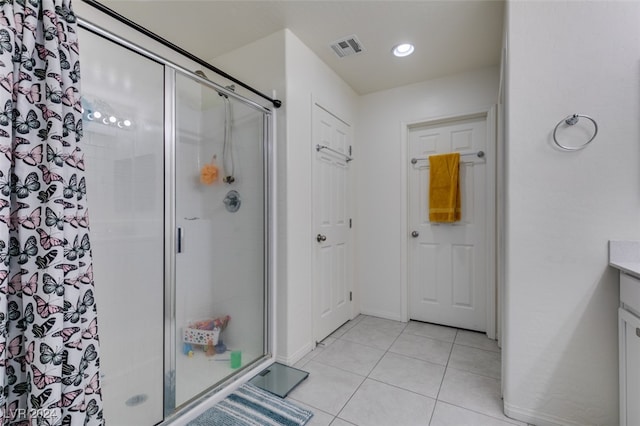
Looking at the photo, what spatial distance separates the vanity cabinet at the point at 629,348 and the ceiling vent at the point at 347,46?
7.13 feet

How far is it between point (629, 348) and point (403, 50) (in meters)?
2.32

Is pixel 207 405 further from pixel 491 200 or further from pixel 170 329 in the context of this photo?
pixel 491 200

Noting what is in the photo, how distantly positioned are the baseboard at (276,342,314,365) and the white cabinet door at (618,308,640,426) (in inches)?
69.4

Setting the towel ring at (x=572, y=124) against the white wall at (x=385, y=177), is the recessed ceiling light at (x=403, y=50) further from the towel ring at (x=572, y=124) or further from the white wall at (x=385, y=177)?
the towel ring at (x=572, y=124)

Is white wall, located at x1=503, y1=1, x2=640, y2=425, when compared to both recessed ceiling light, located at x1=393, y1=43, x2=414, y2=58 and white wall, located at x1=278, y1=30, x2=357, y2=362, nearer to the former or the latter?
recessed ceiling light, located at x1=393, y1=43, x2=414, y2=58

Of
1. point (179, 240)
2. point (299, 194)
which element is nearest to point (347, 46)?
point (299, 194)

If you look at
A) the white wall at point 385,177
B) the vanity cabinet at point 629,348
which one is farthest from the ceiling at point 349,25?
the vanity cabinet at point 629,348

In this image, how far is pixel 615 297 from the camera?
4.56ft

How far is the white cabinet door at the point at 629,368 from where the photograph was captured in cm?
119

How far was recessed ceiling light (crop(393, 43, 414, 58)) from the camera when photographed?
2328 millimetres

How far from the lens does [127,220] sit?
1477 millimetres

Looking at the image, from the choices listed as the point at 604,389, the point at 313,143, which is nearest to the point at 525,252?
the point at 604,389

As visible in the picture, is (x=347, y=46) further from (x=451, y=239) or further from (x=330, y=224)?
(x=451, y=239)

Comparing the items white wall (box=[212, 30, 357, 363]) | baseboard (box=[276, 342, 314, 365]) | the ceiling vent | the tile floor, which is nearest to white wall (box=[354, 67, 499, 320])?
the tile floor
